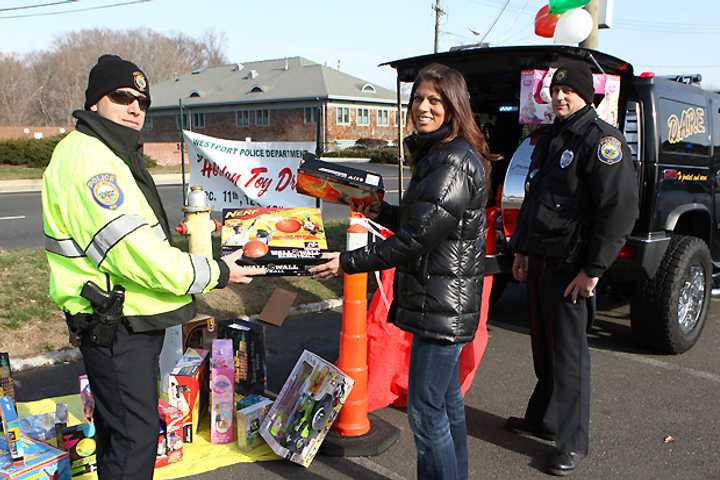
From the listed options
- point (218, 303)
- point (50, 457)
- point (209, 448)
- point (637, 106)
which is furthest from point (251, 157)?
point (637, 106)

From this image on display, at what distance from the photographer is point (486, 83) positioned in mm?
5855

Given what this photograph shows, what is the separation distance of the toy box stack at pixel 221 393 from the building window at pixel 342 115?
1784 inches

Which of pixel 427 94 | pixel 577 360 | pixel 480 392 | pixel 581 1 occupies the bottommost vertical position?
pixel 480 392

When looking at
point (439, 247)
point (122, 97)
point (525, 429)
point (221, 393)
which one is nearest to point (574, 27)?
point (525, 429)

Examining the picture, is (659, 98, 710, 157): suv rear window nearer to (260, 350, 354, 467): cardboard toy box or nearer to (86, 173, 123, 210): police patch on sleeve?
(260, 350, 354, 467): cardboard toy box

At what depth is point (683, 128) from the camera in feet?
16.7

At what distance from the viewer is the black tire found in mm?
4828

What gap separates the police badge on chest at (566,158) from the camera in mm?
3203

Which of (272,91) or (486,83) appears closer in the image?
(486,83)

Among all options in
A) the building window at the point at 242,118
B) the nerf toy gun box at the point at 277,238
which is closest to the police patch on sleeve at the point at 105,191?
the nerf toy gun box at the point at 277,238

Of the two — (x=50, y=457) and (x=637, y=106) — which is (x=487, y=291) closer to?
(x=637, y=106)

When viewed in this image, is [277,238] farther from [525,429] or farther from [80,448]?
[525,429]

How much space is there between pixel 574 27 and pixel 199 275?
17.7ft

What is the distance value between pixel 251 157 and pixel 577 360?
111 inches
